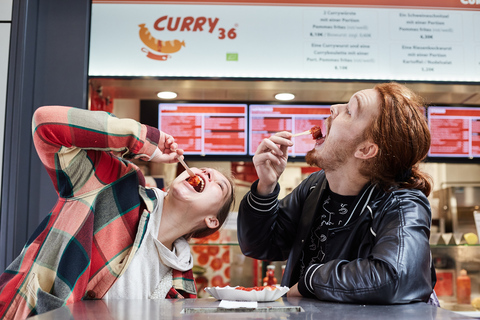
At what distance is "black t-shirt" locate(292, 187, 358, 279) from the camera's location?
70.3 inches

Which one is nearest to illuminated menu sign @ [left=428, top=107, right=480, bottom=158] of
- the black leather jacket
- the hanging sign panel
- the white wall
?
the hanging sign panel

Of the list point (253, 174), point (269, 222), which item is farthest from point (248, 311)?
point (253, 174)

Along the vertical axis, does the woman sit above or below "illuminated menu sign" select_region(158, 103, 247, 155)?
below

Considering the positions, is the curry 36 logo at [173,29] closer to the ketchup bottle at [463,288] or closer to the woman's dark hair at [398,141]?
the woman's dark hair at [398,141]

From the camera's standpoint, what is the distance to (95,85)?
3117 millimetres

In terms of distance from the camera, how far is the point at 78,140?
1671 mm

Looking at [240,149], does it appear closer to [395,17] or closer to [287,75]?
[287,75]

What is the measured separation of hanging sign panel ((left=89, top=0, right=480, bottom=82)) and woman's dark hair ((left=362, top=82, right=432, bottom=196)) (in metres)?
1.36

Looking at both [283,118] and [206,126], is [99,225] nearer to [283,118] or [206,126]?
[206,126]

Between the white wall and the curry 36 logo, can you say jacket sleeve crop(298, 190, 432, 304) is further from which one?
the white wall

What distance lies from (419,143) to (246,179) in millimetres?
2000

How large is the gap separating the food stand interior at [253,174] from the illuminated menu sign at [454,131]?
0.05 m

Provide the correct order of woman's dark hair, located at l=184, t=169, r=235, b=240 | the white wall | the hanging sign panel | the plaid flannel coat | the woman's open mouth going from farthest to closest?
the hanging sign panel, the white wall, woman's dark hair, located at l=184, t=169, r=235, b=240, the woman's open mouth, the plaid flannel coat

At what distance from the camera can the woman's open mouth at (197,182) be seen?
2035 mm
